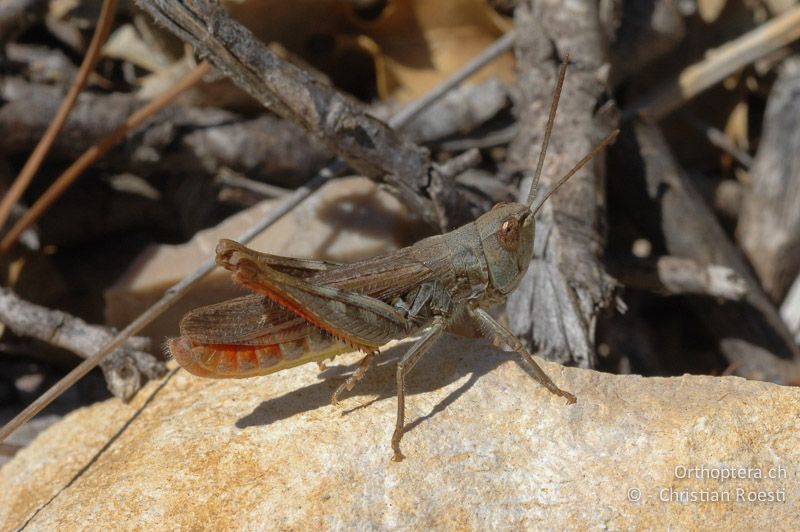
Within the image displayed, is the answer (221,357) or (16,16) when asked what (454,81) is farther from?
(16,16)

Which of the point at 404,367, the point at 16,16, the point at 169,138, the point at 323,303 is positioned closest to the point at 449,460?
the point at 404,367

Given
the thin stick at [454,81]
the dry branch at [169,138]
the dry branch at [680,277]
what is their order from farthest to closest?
the thin stick at [454,81] → the dry branch at [169,138] → the dry branch at [680,277]

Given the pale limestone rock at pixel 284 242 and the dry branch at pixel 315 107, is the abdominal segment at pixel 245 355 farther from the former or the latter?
the pale limestone rock at pixel 284 242

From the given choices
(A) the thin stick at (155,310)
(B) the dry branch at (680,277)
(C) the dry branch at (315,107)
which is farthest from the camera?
(B) the dry branch at (680,277)

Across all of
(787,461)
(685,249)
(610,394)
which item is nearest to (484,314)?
(610,394)

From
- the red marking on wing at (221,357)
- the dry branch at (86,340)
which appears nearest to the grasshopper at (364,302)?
the red marking on wing at (221,357)

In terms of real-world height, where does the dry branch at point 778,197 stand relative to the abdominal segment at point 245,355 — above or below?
below
